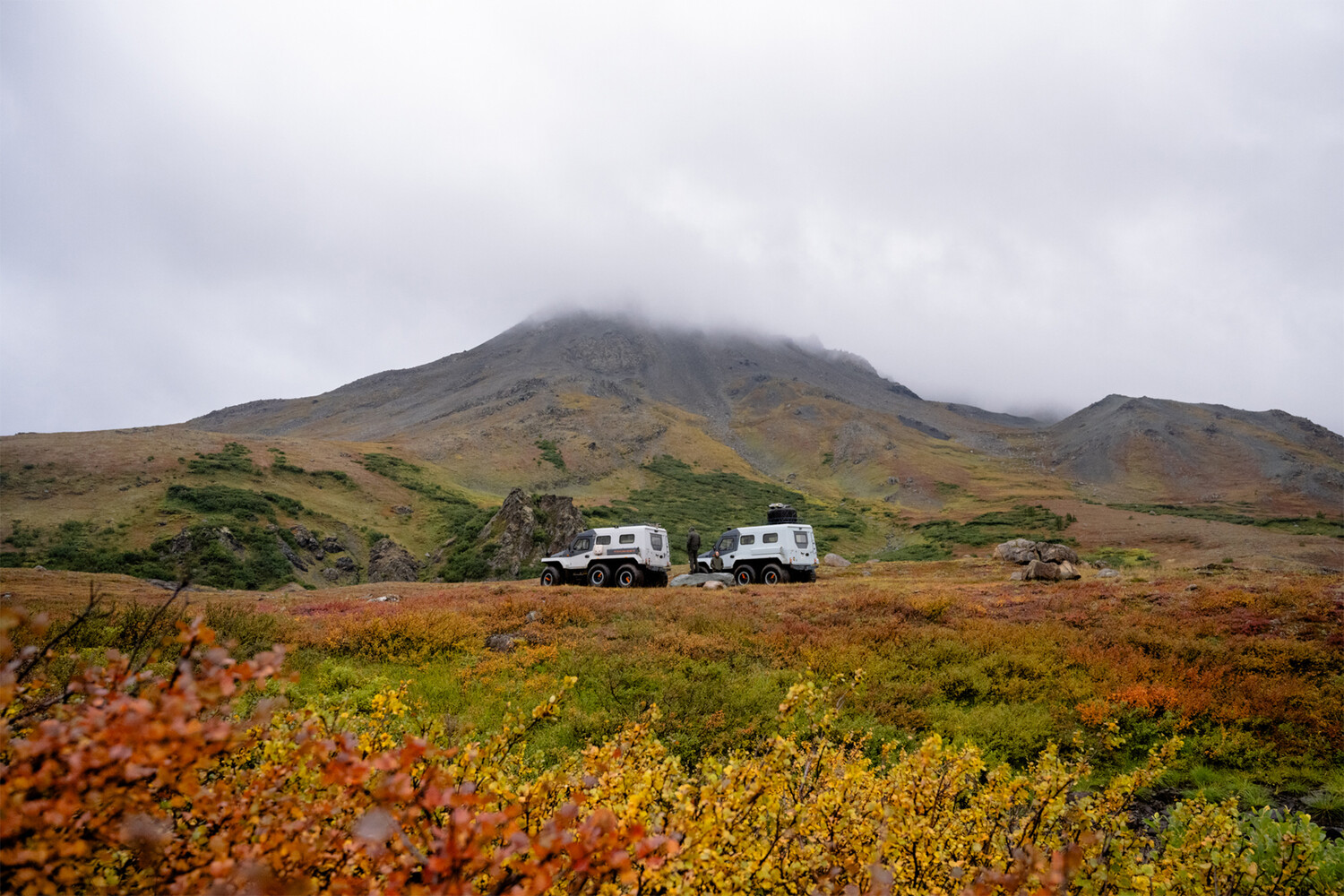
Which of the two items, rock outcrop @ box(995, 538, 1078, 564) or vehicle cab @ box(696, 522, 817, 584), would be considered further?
rock outcrop @ box(995, 538, 1078, 564)

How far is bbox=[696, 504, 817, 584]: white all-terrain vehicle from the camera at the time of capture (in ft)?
95.0

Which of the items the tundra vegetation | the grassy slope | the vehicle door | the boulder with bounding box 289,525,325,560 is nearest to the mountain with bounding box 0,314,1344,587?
the boulder with bounding box 289,525,325,560

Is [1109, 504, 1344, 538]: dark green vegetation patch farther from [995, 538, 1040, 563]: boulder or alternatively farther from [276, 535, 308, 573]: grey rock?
[276, 535, 308, 573]: grey rock

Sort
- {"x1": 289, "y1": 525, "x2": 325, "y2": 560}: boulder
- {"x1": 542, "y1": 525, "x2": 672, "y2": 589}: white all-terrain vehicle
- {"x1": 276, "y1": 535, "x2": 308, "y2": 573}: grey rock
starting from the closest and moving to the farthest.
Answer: {"x1": 542, "y1": 525, "x2": 672, "y2": 589}: white all-terrain vehicle
{"x1": 276, "y1": 535, "x2": 308, "y2": 573}: grey rock
{"x1": 289, "y1": 525, "x2": 325, "y2": 560}: boulder

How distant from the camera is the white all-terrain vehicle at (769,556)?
28969 millimetres

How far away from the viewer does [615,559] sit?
27594 mm

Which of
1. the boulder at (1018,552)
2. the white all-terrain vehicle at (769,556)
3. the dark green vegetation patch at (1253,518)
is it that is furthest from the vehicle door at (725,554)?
the dark green vegetation patch at (1253,518)

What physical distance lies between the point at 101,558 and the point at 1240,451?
18364 cm

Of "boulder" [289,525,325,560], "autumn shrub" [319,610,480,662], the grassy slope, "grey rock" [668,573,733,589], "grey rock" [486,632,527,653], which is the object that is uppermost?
the grassy slope

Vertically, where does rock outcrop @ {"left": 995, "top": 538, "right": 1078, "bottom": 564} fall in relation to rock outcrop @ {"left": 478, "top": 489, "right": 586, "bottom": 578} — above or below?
below

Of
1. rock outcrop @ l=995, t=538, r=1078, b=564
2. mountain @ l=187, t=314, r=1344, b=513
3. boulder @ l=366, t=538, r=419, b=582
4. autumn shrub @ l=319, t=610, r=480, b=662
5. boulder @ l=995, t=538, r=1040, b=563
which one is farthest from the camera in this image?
mountain @ l=187, t=314, r=1344, b=513

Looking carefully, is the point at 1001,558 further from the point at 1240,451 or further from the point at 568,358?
the point at 568,358

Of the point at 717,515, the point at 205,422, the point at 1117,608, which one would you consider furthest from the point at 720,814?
the point at 205,422

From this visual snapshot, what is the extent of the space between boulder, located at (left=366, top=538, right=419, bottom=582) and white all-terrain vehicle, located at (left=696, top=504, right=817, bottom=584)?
77.7ft
